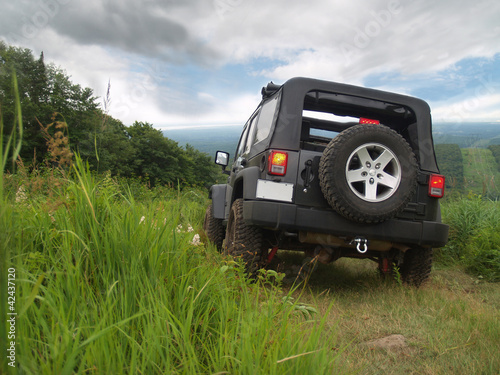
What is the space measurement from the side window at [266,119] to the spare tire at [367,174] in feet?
2.46

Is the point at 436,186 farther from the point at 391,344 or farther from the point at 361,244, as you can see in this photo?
the point at 391,344

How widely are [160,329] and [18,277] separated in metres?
0.53

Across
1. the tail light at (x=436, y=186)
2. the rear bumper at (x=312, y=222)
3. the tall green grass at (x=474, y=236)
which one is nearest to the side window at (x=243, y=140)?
the rear bumper at (x=312, y=222)

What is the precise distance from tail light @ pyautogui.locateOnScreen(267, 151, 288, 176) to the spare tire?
12.0 inches

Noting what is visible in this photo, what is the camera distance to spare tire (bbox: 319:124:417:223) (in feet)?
8.34

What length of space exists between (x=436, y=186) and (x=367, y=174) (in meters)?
0.82

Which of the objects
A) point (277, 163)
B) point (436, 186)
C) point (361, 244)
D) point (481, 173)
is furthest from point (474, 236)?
point (277, 163)

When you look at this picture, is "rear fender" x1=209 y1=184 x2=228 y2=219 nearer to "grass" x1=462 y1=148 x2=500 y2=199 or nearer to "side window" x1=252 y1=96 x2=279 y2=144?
"side window" x1=252 y1=96 x2=279 y2=144

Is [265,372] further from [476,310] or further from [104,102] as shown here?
[476,310]

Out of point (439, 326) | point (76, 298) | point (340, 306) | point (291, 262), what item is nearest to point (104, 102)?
point (76, 298)

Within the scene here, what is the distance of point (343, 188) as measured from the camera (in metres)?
2.54

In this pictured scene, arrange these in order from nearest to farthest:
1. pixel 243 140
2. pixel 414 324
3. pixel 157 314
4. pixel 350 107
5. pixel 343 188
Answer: pixel 157 314 → pixel 414 324 → pixel 343 188 → pixel 350 107 → pixel 243 140

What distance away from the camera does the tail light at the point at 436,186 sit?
3.00 meters

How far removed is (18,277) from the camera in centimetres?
117
